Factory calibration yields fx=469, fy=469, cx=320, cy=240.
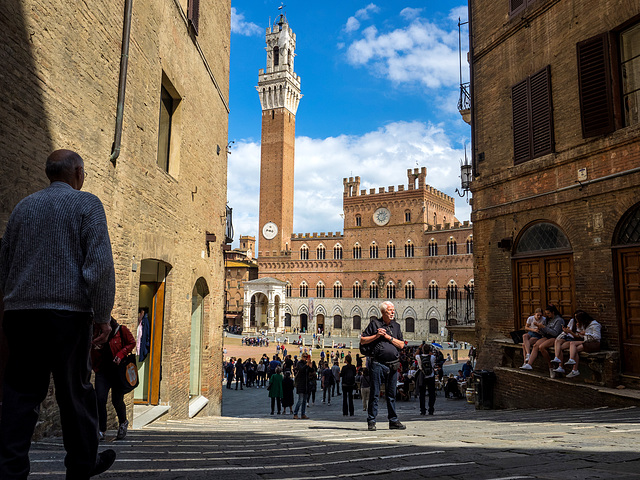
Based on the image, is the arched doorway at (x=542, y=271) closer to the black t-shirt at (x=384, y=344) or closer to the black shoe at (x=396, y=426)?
the black t-shirt at (x=384, y=344)

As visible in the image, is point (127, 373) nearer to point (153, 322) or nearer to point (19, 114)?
point (19, 114)

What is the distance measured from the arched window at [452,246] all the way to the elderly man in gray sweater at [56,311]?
149ft

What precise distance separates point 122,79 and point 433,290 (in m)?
43.3

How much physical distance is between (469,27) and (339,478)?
12189 millimetres

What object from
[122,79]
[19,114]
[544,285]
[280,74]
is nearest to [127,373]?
[19,114]

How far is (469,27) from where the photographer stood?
1203 centimetres

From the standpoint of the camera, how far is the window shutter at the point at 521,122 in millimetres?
9828

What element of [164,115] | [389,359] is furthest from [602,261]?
[164,115]

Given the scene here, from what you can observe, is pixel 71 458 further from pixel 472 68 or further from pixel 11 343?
pixel 472 68

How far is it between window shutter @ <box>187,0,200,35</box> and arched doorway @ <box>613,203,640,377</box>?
8.12 metres

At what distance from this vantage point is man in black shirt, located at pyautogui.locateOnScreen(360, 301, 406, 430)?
5.22m

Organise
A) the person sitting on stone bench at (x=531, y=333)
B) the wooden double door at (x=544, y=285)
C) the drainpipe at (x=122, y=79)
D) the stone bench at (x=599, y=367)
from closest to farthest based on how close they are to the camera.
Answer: the drainpipe at (x=122, y=79) → the stone bench at (x=599, y=367) → the person sitting on stone bench at (x=531, y=333) → the wooden double door at (x=544, y=285)

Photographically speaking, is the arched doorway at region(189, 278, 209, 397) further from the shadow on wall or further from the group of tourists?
the group of tourists

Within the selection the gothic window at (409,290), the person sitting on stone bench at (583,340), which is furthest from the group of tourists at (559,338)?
the gothic window at (409,290)
